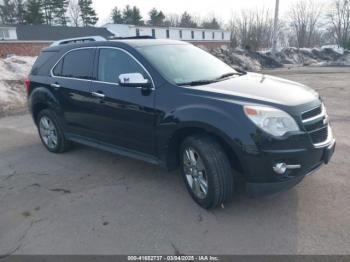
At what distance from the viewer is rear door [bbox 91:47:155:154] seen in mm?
3970

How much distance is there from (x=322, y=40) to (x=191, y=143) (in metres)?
79.9

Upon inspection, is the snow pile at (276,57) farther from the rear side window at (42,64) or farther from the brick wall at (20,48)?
the brick wall at (20,48)

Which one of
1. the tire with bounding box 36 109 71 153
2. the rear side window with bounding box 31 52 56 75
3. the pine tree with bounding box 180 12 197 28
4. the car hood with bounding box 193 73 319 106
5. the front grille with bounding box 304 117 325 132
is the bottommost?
the tire with bounding box 36 109 71 153

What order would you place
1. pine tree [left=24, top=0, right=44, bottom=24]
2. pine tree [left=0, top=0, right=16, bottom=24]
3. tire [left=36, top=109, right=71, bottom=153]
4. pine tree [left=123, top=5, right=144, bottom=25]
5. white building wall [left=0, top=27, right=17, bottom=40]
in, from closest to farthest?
1. tire [left=36, top=109, right=71, bottom=153]
2. white building wall [left=0, top=27, right=17, bottom=40]
3. pine tree [left=24, top=0, right=44, bottom=24]
4. pine tree [left=0, top=0, right=16, bottom=24]
5. pine tree [left=123, top=5, right=144, bottom=25]

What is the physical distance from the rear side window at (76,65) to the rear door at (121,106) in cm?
24

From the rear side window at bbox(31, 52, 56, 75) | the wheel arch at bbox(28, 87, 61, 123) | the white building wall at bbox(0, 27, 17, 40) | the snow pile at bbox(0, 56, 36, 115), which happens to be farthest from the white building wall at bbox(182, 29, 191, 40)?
the wheel arch at bbox(28, 87, 61, 123)

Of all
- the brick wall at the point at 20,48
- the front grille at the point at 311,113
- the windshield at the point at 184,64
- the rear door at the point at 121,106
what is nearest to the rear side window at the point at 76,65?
the rear door at the point at 121,106

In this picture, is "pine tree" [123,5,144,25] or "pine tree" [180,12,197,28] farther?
"pine tree" [180,12,197,28]

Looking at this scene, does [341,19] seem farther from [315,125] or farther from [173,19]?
[315,125]

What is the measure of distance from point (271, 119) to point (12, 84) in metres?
11.3

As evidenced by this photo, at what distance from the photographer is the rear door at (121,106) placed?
156 inches

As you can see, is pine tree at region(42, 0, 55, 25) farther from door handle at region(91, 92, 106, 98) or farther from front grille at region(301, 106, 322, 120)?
front grille at region(301, 106, 322, 120)

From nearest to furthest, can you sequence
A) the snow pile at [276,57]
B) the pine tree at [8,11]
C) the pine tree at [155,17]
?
the snow pile at [276,57], the pine tree at [8,11], the pine tree at [155,17]

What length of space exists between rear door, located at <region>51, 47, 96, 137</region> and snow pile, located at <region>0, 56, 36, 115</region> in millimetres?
5899
